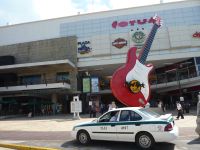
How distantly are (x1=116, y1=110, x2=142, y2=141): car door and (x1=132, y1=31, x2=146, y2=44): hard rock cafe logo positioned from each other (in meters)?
34.2

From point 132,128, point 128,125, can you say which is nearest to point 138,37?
point 128,125

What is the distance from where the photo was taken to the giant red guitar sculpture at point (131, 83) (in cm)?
2598

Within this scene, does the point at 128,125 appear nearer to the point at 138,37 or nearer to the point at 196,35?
the point at 138,37

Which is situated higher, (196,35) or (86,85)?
(196,35)

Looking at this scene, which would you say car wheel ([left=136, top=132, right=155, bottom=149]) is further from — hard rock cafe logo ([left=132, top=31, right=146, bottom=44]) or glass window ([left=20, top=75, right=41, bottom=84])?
glass window ([left=20, top=75, right=41, bottom=84])

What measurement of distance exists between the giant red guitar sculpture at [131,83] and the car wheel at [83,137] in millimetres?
13583

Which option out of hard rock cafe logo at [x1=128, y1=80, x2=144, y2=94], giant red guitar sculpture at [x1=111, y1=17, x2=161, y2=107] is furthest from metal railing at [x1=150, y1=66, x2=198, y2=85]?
hard rock cafe logo at [x1=128, y1=80, x2=144, y2=94]

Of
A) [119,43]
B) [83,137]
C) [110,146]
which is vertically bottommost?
[110,146]

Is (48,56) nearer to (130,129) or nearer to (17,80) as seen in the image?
(17,80)

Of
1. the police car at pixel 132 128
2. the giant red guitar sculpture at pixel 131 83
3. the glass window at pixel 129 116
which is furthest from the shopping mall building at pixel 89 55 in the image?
the glass window at pixel 129 116

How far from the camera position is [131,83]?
2611 cm

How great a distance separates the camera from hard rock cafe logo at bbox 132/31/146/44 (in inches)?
1745

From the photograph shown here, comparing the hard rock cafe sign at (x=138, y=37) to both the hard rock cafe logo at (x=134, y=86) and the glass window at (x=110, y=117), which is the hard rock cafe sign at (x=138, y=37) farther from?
the glass window at (x=110, y=117)

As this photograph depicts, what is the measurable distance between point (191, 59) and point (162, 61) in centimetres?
443
